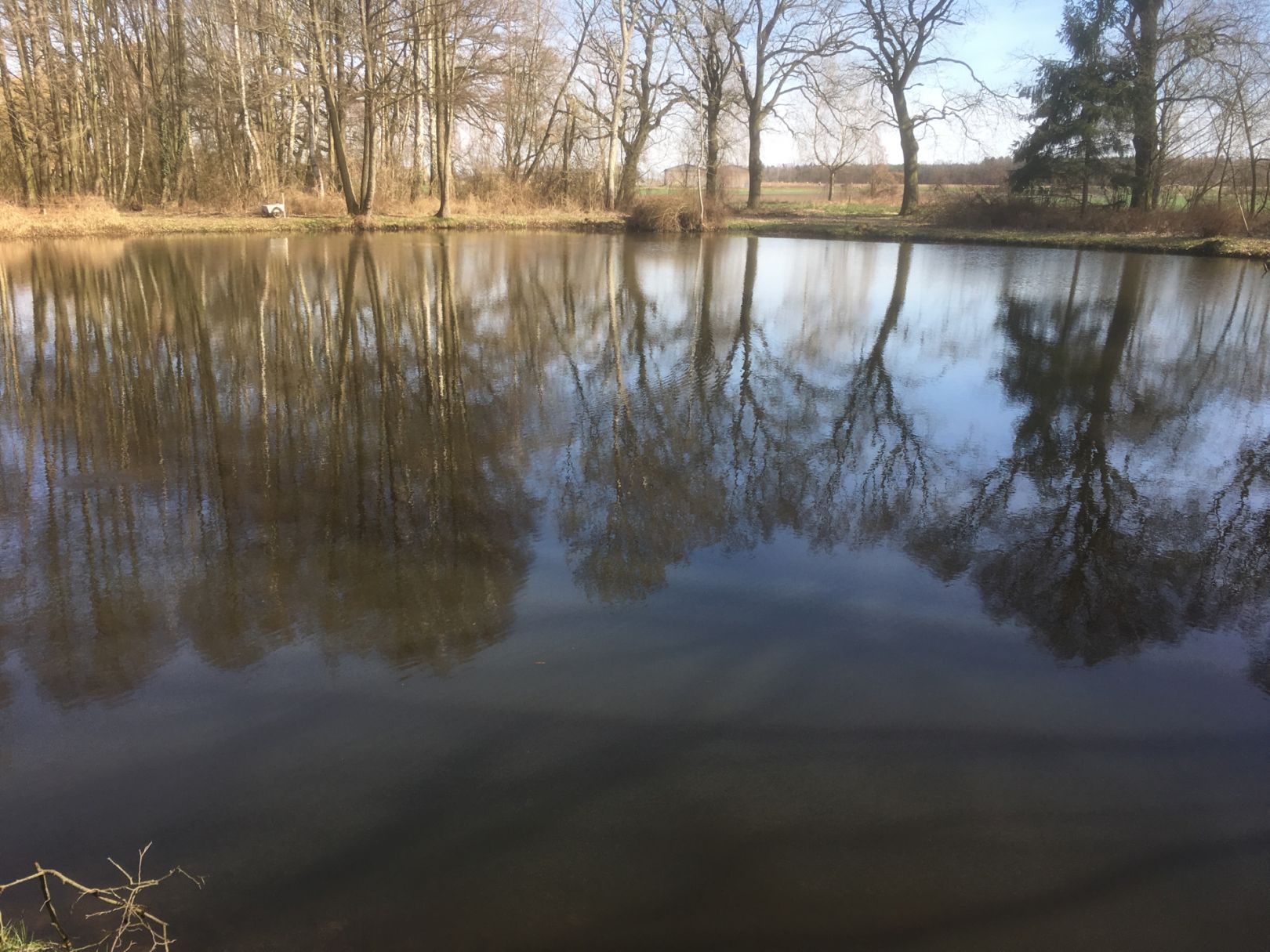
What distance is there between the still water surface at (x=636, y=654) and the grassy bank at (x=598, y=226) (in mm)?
16245

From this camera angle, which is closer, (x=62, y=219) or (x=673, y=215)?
(x=62, y=219)

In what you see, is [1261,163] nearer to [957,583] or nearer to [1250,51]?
[1250,51]

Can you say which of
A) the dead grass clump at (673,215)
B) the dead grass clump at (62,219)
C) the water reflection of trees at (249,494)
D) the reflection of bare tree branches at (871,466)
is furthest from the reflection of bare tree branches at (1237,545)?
the dead grass clump at (673,215)

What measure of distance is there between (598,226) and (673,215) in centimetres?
277

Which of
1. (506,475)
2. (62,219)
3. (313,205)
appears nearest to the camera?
(506,475)

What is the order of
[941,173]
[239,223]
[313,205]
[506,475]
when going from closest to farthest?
[506,475] → [239,223] → [313,205] → [941,173]

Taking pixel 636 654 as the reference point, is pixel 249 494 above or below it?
above

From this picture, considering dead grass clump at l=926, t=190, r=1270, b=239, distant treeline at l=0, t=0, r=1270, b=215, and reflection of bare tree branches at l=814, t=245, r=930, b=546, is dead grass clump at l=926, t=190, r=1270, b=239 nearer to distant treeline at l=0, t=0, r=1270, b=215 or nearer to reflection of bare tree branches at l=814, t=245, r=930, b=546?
distant treeline at l=0, t=0, r=1270, b=215

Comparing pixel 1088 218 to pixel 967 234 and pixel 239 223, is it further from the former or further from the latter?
pixel 239 223

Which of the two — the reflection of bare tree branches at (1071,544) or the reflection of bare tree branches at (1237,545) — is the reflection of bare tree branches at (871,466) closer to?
the reflection of bare tree branches at (1071,544)

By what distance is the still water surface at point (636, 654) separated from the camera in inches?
110

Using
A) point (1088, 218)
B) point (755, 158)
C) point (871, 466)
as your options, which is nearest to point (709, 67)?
point (755, 158)

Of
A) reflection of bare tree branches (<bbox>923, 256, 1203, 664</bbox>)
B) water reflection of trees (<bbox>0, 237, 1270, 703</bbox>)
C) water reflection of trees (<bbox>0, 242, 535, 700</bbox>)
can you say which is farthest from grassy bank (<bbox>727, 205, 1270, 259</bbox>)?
water reflection of trees (<bbox>0, 242, 535, 700</bbox>)

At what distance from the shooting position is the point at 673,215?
98.7 feet
